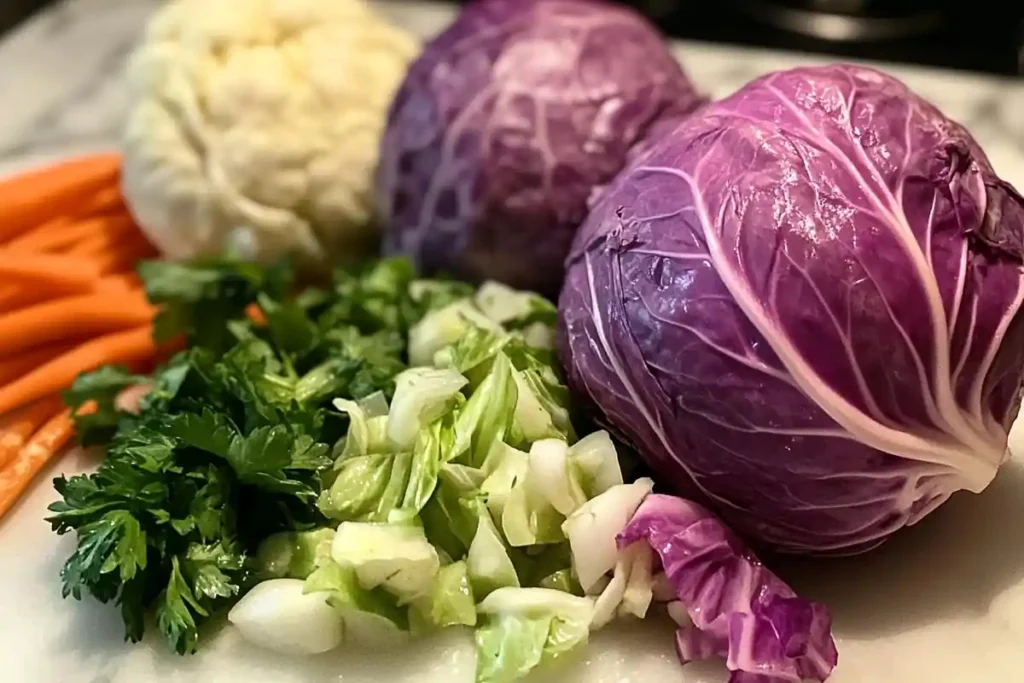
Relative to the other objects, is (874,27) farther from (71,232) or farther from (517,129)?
(71,232)

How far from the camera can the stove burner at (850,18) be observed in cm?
214

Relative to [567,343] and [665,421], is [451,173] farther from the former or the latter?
[665,421]

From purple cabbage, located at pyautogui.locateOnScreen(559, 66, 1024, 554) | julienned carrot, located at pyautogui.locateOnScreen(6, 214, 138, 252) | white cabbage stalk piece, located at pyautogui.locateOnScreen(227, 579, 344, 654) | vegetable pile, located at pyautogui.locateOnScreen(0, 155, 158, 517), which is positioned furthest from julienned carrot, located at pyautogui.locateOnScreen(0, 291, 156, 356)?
purple cabbage, located at pyautogui.locateOnScreen(559, 66, 1024, 554)

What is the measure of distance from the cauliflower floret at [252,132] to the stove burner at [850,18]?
0.96 m

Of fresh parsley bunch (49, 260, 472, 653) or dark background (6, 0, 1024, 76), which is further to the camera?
dark background (6, 0, 1024, 76)

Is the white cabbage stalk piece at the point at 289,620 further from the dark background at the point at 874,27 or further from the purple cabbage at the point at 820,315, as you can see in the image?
the dark background at the point at 874,27

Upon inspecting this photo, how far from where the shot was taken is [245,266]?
1.38 m

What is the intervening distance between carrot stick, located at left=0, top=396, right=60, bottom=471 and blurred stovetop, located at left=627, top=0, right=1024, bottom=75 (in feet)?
4.69

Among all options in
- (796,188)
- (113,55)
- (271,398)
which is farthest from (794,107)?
(113,55)

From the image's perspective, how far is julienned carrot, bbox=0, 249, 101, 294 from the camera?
1349 millimetres

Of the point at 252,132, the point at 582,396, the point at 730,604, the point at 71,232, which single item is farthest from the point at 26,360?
the point at 730,604

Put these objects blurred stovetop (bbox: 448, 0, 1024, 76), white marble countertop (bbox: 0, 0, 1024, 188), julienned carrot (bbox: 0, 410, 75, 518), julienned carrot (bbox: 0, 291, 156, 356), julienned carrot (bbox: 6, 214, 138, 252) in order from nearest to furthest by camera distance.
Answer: julienned carrot (bbox: 0, 410, 75, 518) < julienned carrot (bbox: 0, 291, 156, 356) < julienned carrot (bbox: 6, 214, 138, 252) < white marble countertop (bbox: 0, 0, 1024, 188) < blurred stovetop (bbox: 448, 0, 1024, 76)

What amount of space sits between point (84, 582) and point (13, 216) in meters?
0.64

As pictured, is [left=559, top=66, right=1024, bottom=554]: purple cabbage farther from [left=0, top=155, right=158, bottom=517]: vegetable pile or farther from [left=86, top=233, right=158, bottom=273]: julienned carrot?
[left=86, top=233, right=158, bottom=273]: julienned carrot
